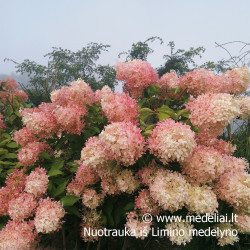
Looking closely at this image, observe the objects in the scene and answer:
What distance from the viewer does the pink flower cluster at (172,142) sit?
1.18 meters

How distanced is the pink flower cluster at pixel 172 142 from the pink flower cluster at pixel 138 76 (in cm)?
64

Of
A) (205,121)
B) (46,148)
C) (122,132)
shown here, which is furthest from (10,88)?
(205,121)

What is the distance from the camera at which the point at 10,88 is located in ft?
11.4

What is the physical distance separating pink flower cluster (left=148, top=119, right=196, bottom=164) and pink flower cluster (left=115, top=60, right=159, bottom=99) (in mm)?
637

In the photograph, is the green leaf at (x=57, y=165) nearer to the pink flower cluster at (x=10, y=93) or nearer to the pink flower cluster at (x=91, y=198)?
the pink flower cluster at (x=91, y=198)

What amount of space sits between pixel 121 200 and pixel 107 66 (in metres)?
9.86

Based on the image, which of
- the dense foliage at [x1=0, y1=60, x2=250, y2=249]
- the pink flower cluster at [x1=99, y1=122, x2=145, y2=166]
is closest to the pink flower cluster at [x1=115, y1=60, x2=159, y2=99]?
the dense foliage at [x1=0, y1=60, x2=250, y2=249]

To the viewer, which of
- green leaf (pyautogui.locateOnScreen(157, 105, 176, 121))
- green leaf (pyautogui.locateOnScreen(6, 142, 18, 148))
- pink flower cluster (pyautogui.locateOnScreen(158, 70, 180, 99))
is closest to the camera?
green leaf (pyautogui.locateOnScreen(157, 105, 176, 121))

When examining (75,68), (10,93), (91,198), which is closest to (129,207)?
(91,198)

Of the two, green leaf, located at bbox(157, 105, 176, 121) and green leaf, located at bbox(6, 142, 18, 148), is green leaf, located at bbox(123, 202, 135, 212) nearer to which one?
green leaf, located at bbox(157, 105, 176, 121)

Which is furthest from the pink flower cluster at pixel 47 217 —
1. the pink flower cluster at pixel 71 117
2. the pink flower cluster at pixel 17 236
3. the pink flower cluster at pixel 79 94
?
the pink flower cluster at pixel 79 94

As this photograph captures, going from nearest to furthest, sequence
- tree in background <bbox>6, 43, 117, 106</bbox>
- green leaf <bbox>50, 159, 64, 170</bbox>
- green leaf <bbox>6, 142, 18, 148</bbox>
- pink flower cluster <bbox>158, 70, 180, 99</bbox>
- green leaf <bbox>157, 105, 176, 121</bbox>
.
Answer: green leaf <bbox>157, 105, 176, 121</bbox>
green leaf <bbox>50, 159, 64, 170</bbox>
pink flower cluster <bbox>158, 70, 180, 99</bbox>
green leaf <bbox>6, 142, 18, 148</bbox>
tree in background <bbox>6, 43, 117, 106</bbox>

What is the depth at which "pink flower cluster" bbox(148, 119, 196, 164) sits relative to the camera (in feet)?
3.87

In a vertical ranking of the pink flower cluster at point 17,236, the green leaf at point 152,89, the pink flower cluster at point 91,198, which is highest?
the green leaf at point 152,89
